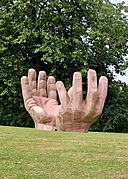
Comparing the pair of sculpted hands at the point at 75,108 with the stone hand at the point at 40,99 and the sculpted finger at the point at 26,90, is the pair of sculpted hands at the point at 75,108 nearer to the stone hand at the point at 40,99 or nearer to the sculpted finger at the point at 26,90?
the stone hand at the point at 40,99

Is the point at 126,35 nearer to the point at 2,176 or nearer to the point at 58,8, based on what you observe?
the point at 58,8

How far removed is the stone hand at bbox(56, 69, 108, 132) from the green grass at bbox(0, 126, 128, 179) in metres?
3.32

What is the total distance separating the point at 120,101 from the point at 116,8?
5107 millimetres

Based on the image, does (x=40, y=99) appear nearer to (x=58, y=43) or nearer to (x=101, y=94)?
(x=101, y=94)

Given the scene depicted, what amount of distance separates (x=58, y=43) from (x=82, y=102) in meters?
7.57

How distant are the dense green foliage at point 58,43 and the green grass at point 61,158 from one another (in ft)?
36.3

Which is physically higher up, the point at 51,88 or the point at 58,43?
the point at 58,43

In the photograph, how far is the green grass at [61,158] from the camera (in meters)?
6.72

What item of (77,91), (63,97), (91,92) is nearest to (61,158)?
(91,92)

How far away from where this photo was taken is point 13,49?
23.3 m

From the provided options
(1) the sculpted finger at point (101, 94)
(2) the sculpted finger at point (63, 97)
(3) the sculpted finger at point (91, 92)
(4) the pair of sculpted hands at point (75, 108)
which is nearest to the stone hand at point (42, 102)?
(4) the pair of sculpted hands at point (75, 108)

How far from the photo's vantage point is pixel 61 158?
26.1 ft

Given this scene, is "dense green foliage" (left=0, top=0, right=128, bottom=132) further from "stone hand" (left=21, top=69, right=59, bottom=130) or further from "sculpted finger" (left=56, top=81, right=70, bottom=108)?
"sculpted finger" (left=56, top=81, right=70, bottom=108)

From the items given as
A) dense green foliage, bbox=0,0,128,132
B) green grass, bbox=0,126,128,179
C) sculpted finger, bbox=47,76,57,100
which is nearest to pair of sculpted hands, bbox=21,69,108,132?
sculpted finger, bbox=47,76,57,100
